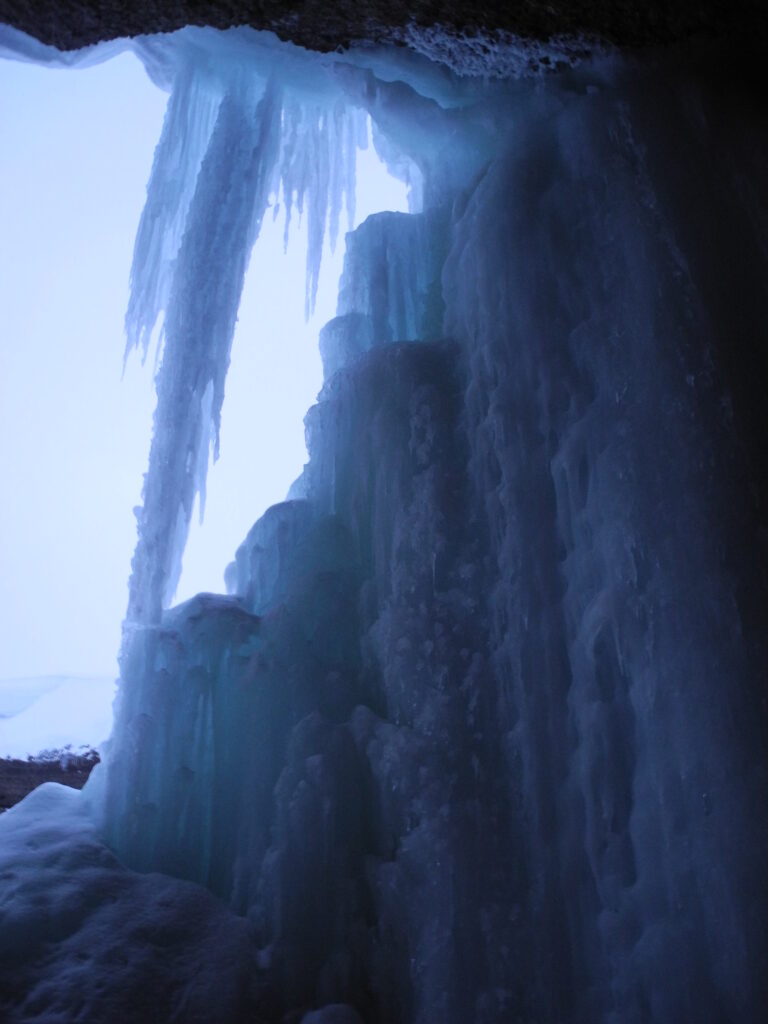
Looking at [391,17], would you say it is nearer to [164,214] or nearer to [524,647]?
[164,214]

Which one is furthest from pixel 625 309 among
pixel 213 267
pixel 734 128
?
pixel 213 267

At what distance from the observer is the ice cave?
2.96 meters

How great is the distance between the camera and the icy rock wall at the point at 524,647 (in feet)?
9.65

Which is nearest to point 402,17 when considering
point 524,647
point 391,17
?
point 391,17

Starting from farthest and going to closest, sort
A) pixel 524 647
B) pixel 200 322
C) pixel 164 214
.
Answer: pixel 164 214 < pixel 200 322 < pixel 524 647

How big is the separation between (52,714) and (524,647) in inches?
364

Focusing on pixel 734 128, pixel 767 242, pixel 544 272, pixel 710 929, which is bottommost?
pixel 710 929

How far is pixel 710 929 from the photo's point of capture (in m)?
2.73

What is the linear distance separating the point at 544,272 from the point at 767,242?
1.08 meters

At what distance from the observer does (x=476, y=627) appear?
3.68m

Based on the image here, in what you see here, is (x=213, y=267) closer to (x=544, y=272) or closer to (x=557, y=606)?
(x=544, y=272)

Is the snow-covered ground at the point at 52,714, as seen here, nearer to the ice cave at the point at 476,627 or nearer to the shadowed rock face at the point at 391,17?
the ice cave at the point at 476,627

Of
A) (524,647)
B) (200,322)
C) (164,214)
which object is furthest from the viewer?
(164,214)

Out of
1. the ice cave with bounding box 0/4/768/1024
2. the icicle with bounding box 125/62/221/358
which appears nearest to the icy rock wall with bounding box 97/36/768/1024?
the ice cave with bounding box 0/4/768/1024
